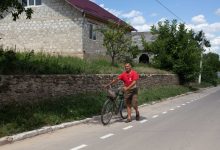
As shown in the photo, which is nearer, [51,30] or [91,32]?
[51,30]

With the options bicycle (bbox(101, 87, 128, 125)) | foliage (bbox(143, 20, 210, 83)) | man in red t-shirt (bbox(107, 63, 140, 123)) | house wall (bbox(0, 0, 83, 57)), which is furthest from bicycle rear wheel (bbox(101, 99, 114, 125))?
foliage (bbox(143, 20, 210, 83))

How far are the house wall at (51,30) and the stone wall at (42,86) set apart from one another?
12060 millimetres

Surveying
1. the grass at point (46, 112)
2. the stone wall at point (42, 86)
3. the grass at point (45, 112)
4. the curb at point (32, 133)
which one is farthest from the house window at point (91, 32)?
the curb at point (32, 133)

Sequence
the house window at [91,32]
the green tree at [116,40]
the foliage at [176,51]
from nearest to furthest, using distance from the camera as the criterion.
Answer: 1. the green tree at [116,40]
2. the house window at [91,32]
3. the foliage at [176,51]

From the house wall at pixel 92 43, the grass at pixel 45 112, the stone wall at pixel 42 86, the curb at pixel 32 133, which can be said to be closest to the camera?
the curb at pixel 32 133

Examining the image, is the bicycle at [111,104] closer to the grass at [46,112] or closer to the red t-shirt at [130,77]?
the red t-shirt at [130,77]

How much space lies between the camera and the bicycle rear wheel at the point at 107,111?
42.8ft

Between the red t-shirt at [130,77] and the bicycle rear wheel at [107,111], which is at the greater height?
the red t-shirt at [130,77]

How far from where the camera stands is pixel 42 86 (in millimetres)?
14227

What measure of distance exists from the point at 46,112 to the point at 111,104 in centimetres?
210

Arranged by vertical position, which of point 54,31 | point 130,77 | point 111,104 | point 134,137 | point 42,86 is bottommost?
point 134,137

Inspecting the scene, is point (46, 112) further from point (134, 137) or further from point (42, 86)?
point (134, 137)

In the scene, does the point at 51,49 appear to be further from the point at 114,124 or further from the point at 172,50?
the point at 114,124

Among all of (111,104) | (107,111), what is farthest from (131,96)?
(107,111)
